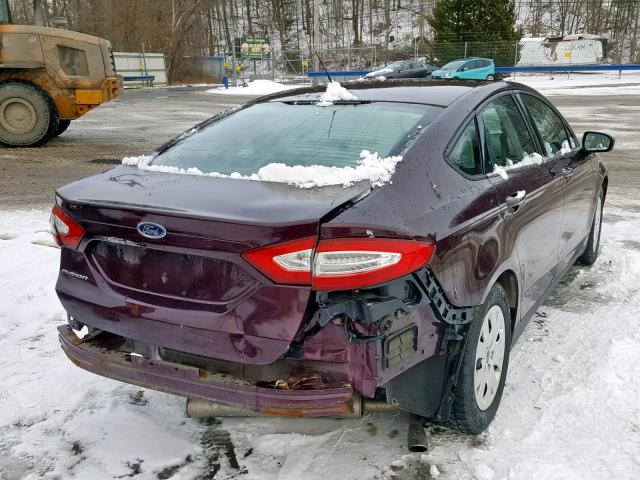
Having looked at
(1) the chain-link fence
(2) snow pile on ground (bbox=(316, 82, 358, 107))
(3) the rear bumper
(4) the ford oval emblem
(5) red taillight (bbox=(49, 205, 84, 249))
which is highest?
(2) snow pile on ground (bbox=(316, 82, 358, 107))

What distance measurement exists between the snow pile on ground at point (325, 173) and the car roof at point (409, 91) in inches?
24.2

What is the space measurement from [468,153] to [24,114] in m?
11.0

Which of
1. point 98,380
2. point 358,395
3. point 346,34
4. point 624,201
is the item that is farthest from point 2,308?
point 346,34

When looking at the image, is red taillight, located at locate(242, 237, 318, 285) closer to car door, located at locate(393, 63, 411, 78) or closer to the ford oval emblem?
the ford oval emblem

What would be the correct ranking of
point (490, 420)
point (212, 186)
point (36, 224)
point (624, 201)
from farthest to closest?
point (624, 201) < point (36, 224) < point (490, 420) < point (212, 186)

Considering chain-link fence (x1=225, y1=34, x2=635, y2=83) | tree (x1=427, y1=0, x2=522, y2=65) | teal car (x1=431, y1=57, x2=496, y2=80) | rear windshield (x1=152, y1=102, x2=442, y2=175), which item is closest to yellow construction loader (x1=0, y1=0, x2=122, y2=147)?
rear windshield (x1=152, y1=102, x2=442, y2=175)

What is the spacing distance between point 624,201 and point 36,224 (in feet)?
22.0

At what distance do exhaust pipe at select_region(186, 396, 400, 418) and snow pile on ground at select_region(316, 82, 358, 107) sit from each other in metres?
1.66

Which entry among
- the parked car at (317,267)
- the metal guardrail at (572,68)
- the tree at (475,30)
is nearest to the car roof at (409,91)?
the parked car at (317,267)

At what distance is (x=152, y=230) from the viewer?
2.37 metres

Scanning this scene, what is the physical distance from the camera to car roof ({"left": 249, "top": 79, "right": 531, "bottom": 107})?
10.6 feet

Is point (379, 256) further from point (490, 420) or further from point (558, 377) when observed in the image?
point (558, 377)

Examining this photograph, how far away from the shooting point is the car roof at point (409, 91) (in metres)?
3.22

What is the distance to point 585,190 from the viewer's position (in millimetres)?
4410
